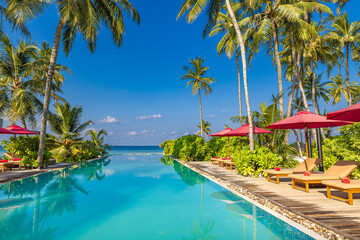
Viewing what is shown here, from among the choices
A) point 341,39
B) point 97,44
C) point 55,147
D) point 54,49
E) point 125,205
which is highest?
point 341,39

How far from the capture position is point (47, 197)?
Result: 6.54m

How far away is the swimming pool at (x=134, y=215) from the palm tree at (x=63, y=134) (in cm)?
992

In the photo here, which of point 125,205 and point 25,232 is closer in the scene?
point 25,232

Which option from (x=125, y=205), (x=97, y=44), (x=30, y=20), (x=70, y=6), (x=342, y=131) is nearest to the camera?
(x=125, y=205)

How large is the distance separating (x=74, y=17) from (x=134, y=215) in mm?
13007

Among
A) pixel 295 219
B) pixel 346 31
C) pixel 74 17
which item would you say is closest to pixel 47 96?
pixel 74 17

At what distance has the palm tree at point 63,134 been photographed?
16938 millimetres

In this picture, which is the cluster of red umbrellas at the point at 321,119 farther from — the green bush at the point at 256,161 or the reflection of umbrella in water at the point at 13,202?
the reflection of umbrella in water at the point at 13,202

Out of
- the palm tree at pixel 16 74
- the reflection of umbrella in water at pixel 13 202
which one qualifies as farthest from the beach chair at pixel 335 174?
the palm tree at pixel 16 74

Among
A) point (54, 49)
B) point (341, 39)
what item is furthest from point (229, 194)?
point (341, 39)

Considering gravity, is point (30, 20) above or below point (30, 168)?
above

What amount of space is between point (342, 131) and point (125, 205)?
8876 millimetres

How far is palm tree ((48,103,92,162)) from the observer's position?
1694 cm

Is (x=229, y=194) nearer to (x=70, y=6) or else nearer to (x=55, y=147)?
(x=70, y=6)
